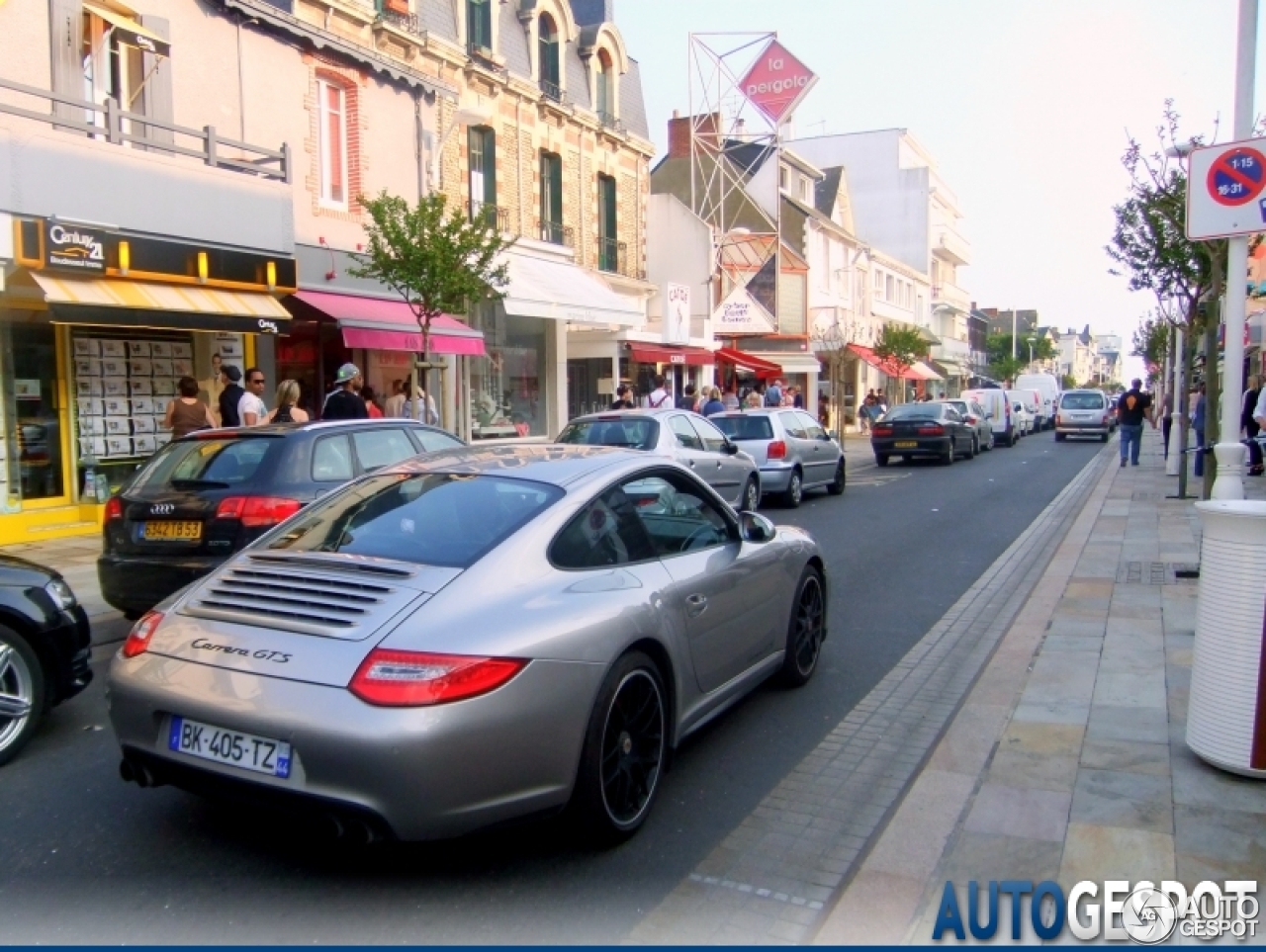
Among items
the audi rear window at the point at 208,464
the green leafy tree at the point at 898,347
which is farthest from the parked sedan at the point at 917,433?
the audi rear window at the point at 208,464

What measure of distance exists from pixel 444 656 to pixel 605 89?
76.5 feet

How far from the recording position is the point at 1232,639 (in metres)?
4.33

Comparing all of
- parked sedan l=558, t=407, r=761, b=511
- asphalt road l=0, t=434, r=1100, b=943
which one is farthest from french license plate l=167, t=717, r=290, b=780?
parked sedan l=558, t=407, r=761, b=511

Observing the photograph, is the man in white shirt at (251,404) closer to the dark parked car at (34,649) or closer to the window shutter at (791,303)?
the dark parked car at (34,649)

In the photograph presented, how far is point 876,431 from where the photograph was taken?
24234 mm

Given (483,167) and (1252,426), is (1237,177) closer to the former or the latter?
(1252,426)

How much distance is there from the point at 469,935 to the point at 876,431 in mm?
21986

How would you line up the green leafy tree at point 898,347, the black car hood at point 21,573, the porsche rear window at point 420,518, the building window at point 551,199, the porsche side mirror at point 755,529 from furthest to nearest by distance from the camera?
the green leafy tree at point 898,347, the building window at point 551,199, the porsche side mirror at point 755,529, the black car hood at point 21,573, the porsche rear window at point 420,518

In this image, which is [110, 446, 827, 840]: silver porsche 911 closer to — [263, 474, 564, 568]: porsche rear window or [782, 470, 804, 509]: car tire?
[263, 474, 564, 568]: porsche rear window

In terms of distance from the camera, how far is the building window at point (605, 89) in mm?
24250

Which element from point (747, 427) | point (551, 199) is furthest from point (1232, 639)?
point (551, 199)

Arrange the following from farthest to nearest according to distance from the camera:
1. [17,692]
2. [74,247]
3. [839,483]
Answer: [839,483] < [74,247] < [17,692]

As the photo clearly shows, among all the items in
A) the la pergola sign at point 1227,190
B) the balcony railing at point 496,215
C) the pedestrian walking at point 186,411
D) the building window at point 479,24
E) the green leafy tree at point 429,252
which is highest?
→ the building window at point 479,24

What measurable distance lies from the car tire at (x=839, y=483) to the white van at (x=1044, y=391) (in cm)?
3113
